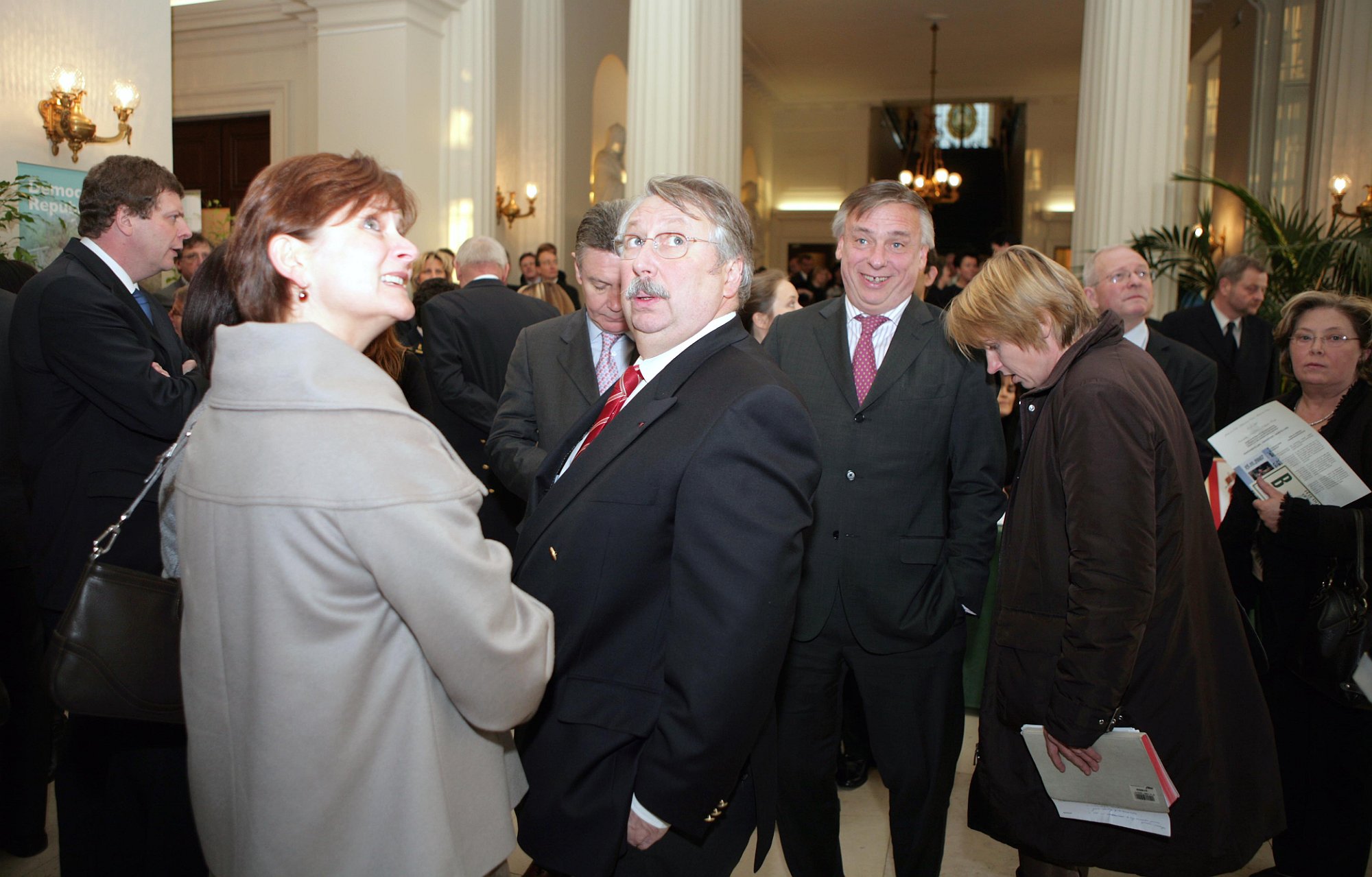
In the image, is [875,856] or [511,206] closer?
[875,856]

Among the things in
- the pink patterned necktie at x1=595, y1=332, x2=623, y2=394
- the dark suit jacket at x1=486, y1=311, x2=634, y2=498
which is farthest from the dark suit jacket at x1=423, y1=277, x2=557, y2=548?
the pink patterned necktie at x1=595, y1=332, x2=623, y2=394

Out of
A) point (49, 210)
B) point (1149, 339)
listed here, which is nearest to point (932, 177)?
point (1149, 339)

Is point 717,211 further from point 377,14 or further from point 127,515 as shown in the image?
point 377,14

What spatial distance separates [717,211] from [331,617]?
3.10 ft

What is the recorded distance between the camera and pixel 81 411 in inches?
95.5

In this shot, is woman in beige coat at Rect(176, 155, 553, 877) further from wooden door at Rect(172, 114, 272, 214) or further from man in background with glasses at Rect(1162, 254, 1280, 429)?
wooden door at Rect(172, 114, 272, 214)

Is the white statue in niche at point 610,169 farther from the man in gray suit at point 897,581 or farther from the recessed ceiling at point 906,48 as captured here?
the man in gray suit at point 897,581

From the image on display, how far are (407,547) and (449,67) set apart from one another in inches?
349

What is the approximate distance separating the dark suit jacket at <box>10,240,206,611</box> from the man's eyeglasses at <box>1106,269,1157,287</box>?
357cm

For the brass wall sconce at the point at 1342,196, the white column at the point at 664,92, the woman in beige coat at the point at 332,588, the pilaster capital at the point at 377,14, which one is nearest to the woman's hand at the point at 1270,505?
the woman in beige coat at the point at 332,588

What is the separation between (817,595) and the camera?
2453mm

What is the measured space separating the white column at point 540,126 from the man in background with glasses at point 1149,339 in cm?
703

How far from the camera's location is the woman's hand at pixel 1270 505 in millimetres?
2605

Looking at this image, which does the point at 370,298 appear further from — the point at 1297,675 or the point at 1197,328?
the point at 1197,328
